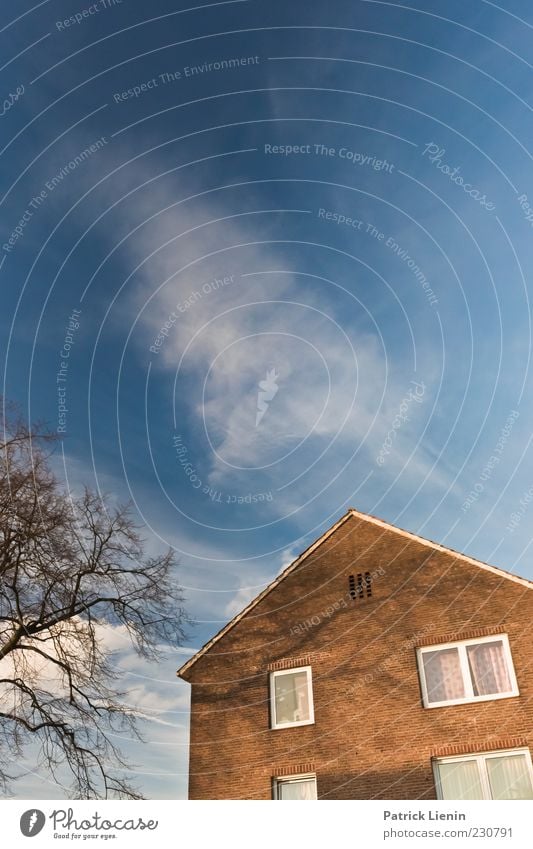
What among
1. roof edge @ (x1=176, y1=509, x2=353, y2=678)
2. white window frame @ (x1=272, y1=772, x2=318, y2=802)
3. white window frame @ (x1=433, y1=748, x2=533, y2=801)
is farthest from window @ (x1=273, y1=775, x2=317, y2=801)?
roof edge @ (x1=176, y1=509, x2=353, y2=678)

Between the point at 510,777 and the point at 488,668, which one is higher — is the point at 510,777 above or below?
below

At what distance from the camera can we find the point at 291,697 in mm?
17297

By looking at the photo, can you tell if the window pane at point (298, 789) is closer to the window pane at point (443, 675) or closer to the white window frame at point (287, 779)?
the white window frame at point (287, 779)

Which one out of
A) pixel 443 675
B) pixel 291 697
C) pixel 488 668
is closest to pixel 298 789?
pixel 291 697

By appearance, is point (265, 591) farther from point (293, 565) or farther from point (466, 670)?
point (466, 670)

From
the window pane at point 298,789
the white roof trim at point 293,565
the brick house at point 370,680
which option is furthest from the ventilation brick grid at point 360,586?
the window pane at point 298,789

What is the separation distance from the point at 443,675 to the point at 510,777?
8.10ft

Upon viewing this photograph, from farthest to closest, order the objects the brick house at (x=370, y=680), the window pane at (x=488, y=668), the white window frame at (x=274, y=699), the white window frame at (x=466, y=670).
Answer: the white window frame at (x=274, y=699)
the window pane at (x=488, y=668)
the white window frame at (x=466, y=670)
the brick house at (x=370, y=680)

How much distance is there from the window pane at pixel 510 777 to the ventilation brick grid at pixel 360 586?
4807 millimetres

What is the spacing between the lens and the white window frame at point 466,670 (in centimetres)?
1489

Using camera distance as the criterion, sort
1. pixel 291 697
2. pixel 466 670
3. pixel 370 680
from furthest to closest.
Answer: pixel 291 697, pixel 370 680, pixel 466 670

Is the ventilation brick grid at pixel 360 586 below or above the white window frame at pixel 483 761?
above

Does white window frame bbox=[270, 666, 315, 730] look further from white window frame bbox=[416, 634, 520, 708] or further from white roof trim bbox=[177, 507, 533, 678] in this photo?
white window frame bbox=[416, 634, 520, 708]

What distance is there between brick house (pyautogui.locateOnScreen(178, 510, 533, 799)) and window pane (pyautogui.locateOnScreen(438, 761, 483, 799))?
0.02m
